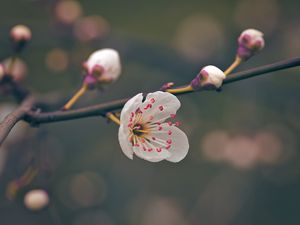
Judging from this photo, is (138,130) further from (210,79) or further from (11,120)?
(11,120)

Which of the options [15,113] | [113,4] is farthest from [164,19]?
[15,113]

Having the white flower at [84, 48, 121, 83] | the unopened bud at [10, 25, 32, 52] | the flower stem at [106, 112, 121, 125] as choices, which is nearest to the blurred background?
the unopened bud at [10, 25, 32, 52]

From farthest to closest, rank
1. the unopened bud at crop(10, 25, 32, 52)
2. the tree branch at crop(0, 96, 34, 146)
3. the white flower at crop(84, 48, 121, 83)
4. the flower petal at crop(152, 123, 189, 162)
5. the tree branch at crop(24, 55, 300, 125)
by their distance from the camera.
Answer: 1. the unopened bud at crop(10, 25, 32, 52)
2. the white flower at crop(84, 48, 121, 83)
3. the flower petal at crop(152, 123, 189, 162)
4. the tree branch at crop(24, 55, 300, 125)
5. the tree branch at crop(0, 96, 34, 146)

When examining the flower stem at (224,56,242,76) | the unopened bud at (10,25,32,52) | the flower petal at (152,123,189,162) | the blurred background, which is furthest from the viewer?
the blurred background

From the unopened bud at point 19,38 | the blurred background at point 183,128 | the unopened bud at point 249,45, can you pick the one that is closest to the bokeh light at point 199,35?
the blurred background at point 183,128

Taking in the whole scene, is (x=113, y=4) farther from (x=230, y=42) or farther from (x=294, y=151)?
(x=294, y=151)

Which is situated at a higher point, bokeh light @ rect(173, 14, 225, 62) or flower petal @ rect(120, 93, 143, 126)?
flower petal @ rect(120, 93, 143, 126)

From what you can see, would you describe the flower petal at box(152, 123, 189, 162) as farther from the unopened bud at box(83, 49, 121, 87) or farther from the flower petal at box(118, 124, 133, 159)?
the unopened bud at box(83, 49, 121, 87)

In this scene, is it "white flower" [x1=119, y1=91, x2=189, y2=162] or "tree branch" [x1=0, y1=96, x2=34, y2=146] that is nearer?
"tree branch" [x1=0, y1=96, x2=34, y2=146]
